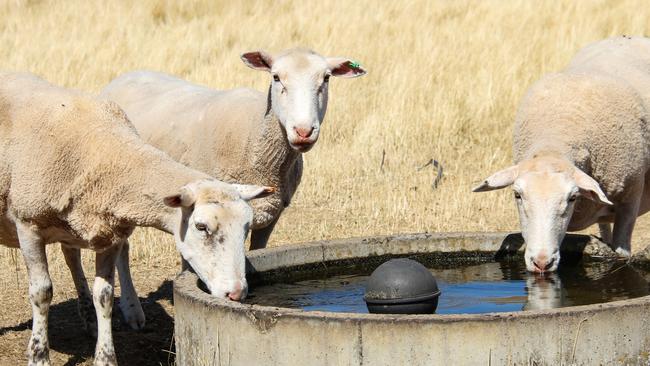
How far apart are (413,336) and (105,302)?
8.45 ft

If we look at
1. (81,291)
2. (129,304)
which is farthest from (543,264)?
(81,291)

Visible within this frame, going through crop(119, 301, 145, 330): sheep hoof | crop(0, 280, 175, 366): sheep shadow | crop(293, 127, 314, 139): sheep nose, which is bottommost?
crop(0, 280, 175, 366): sheep shadow

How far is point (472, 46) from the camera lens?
608 inches

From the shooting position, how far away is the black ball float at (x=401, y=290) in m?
5.23

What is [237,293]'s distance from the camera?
5496 millimetres

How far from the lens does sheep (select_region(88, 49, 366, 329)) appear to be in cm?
692

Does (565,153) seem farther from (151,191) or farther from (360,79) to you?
(360,79)

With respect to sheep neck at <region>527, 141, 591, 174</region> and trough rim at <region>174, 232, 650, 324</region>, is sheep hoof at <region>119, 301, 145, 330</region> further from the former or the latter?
sheep neck at <region>527, 141, 591, 174</region>

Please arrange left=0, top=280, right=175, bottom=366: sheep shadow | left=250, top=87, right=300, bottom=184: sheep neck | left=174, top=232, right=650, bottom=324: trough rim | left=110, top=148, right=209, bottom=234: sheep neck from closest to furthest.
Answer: left=174, top=232, right=650, bottom=324: trough rim
left=110, top=148, right=209, bottom=234: sheep neck
left=0, top=280, right=175, bottom=366: sheep shadow
left=250, top=87, right=300, bottom=184: sheep neck

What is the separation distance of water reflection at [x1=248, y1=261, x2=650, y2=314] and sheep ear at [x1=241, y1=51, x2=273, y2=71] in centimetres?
166

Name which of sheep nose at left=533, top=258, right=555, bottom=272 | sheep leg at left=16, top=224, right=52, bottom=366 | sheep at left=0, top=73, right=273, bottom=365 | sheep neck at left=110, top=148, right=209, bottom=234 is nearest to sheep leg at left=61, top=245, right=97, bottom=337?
sheep at left=0, top=73, right=273, bottom=365

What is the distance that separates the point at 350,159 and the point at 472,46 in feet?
13.6

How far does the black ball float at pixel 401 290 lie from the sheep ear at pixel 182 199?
42.3 inches

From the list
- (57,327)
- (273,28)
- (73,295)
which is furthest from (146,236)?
(273,28)
